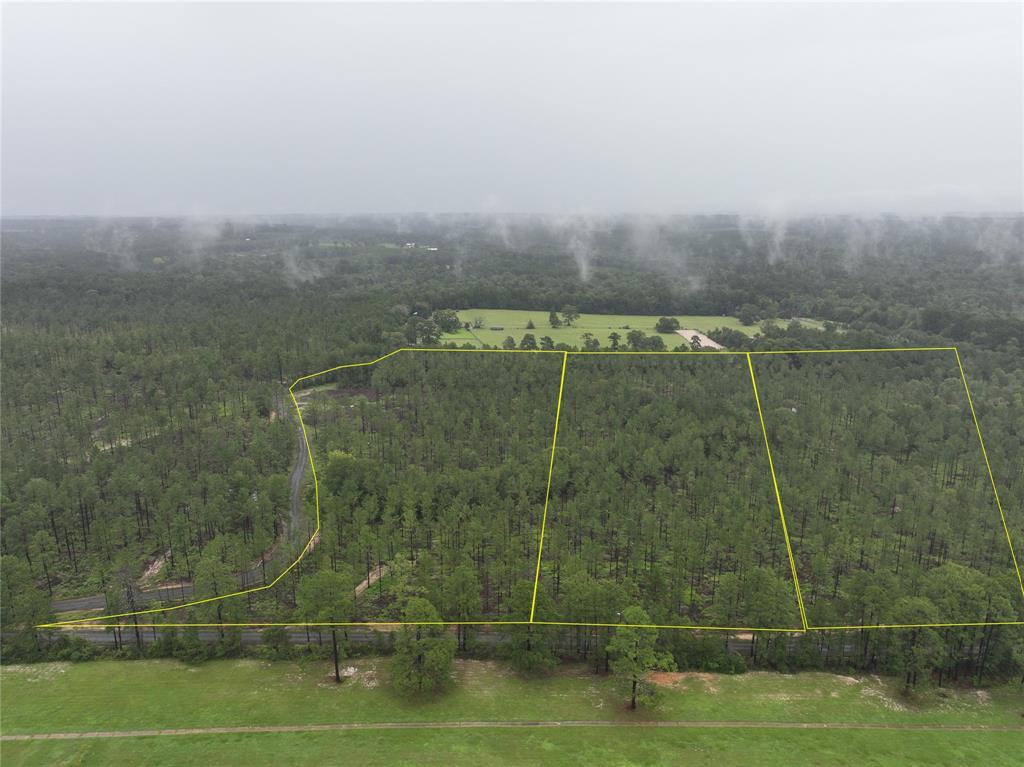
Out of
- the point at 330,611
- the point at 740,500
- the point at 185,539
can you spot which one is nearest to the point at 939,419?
the point at 740,500

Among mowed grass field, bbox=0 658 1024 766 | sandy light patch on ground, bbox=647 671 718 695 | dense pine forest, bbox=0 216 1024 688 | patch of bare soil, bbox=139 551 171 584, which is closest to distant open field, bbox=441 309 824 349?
dense pine forest, bbox=0 216 1024 688

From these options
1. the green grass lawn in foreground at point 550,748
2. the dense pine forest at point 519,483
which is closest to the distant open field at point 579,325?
→ the dense pine forest at point 519,483

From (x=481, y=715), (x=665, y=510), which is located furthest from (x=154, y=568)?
(x=665, y=510)

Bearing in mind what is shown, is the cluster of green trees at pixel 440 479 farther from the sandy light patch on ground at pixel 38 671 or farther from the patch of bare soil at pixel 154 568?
the sandy light patch on ground at pixel 38 671

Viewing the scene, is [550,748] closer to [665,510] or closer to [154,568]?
[665,510]

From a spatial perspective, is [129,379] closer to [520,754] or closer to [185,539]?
[185,539]

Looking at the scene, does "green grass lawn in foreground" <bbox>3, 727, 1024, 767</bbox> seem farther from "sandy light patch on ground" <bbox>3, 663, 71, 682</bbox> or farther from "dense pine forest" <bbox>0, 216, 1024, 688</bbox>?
"sandy light patch on ground" <bbox>3, 663, 71, 682</bbox>
